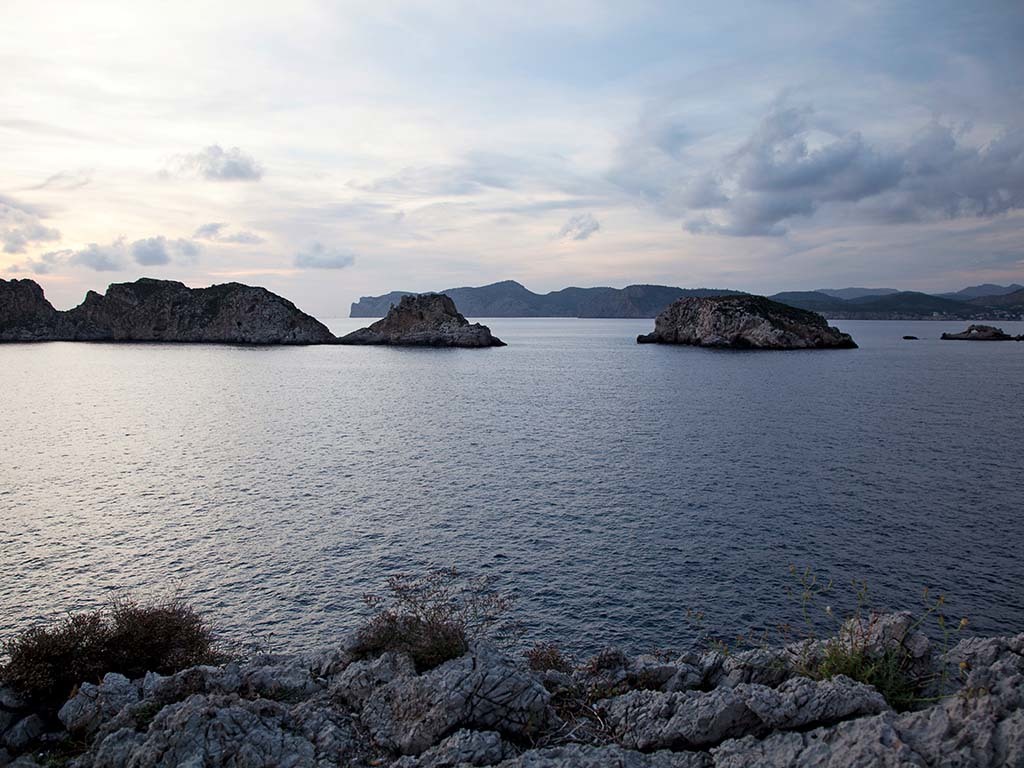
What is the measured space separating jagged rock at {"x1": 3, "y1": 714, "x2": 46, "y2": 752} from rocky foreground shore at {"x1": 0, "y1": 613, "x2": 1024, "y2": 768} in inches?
1.2

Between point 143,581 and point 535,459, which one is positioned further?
point 535,459

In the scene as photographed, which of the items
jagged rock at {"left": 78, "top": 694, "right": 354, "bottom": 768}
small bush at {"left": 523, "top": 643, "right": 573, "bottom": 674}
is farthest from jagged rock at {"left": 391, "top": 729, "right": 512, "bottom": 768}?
small bush at {"left": 523, "top": 643, "right": 573, "bottom": 674}

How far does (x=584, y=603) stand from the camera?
27328 mm

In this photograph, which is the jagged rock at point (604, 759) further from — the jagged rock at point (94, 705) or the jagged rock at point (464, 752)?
the jagged rock at point (94, 705)

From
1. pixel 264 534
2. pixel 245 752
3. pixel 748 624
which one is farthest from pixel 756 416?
pixel 245 752

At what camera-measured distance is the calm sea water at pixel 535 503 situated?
27875 mm

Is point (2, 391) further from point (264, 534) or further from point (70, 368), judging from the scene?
point (264, 534)

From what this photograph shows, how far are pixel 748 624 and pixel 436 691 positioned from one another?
16734 mm

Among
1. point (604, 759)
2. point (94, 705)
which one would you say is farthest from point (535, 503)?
point (604, 759)

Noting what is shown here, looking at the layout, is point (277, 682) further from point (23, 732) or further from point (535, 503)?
point (535, 503)

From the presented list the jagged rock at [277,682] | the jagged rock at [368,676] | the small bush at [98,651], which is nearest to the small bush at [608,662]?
the jagged rock at [368,676]

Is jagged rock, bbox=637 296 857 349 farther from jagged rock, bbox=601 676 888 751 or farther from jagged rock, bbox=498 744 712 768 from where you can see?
jagged rock, bbox=498 744 712 768

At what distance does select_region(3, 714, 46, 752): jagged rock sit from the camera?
555 inches

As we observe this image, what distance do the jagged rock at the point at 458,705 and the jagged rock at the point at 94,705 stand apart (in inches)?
244
